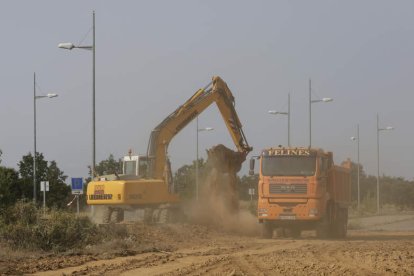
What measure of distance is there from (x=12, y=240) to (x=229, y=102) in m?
15.8

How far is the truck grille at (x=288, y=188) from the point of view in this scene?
30141mm

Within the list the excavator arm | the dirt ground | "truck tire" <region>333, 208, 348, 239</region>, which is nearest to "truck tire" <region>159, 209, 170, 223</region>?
the excavator arm

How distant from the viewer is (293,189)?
99.3 feet

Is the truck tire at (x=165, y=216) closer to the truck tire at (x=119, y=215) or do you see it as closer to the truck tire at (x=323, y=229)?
the truck tire at (x=119, y=215)

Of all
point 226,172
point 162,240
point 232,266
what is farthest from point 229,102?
point 232,266

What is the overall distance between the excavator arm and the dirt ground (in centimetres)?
686

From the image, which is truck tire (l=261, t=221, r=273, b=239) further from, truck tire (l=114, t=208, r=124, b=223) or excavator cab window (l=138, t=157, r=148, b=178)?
truck tire (l=114, t=208, r=124, b=223)

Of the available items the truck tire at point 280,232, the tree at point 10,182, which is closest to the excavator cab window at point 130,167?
the truck tire at point 280,232

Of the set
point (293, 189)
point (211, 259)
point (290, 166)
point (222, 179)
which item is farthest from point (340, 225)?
point (211, 259)

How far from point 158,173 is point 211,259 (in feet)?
47.8

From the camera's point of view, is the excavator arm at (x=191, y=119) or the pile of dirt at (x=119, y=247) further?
the excavator arm at (x=191, y=119)

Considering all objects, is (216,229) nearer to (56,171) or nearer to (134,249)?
(134,249)

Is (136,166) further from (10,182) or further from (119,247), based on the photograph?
(10,182)

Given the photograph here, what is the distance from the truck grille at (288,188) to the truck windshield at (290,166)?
0.44m
